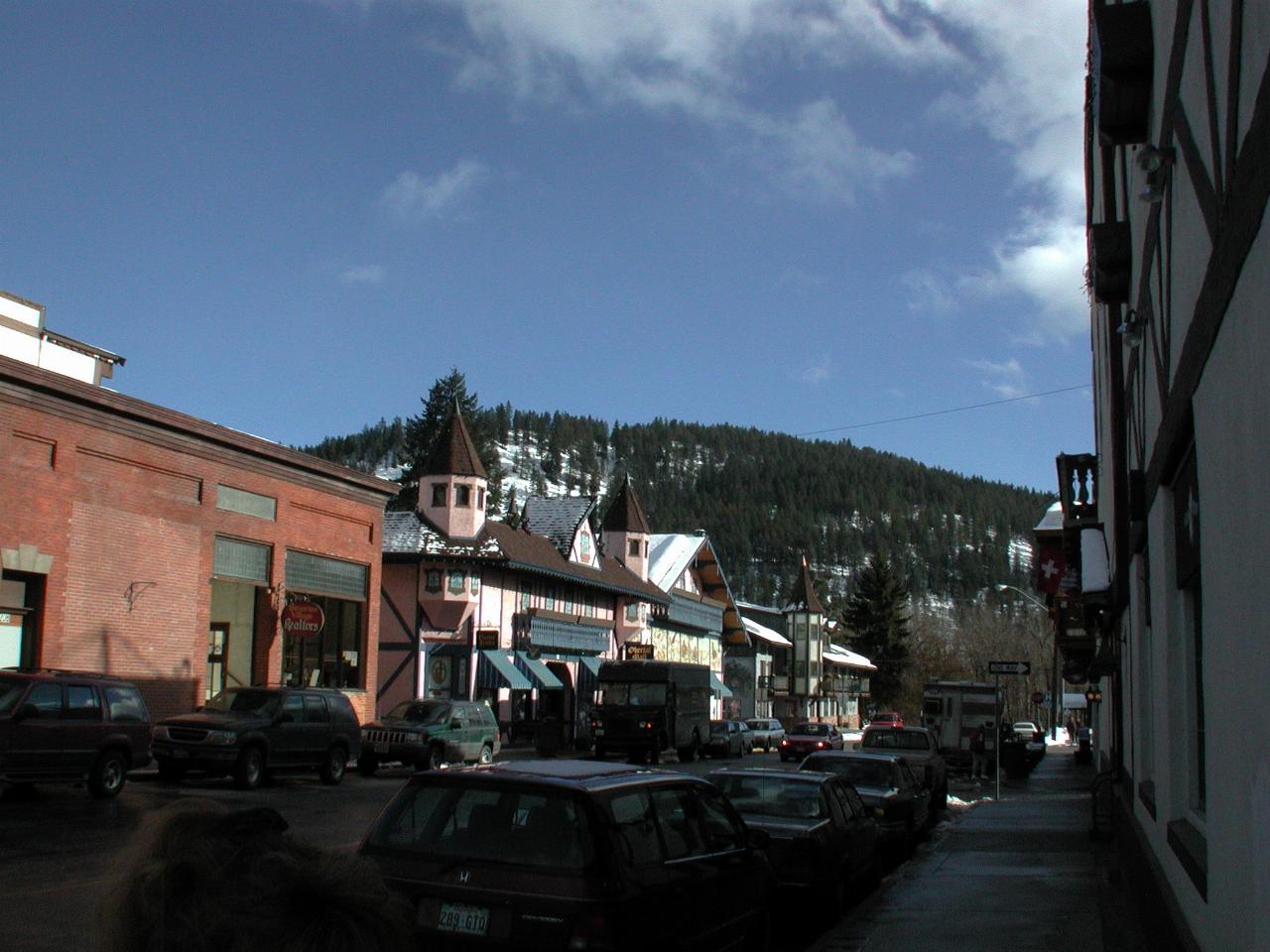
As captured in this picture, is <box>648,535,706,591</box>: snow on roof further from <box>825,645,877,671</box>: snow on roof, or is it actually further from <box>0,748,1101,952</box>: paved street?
<box>0,748,1101,952</box>: paved street

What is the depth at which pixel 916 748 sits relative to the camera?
26750 mm

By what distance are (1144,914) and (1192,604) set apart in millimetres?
3142

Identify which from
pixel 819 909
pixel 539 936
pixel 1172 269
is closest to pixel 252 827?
pixel 539 936

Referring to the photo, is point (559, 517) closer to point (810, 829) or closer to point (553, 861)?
point (810, 829)

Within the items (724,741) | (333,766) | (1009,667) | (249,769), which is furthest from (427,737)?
(724,741)

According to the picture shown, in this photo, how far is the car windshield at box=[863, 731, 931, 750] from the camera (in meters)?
26.8

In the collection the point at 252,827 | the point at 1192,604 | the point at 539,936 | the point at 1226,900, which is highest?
the point at 1192,604

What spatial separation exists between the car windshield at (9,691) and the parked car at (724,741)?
1156 inches

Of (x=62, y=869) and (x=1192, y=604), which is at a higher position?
(x=1192, y=604)

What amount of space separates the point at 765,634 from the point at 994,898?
7389 cm

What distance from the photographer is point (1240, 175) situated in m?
4.41

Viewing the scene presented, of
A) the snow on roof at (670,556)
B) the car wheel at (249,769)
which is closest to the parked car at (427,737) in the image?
the car wheel at (249,769)

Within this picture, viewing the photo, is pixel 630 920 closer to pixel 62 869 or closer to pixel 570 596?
pixel 62 869

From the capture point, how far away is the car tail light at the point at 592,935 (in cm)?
641
